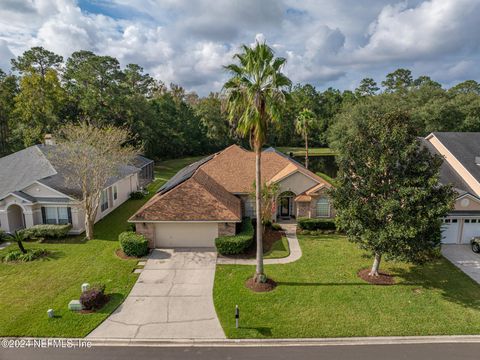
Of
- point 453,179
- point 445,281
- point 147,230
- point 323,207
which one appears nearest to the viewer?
point 445,281

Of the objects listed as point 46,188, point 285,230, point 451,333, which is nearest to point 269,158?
point 285,230

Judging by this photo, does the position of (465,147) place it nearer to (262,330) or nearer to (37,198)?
(262,330)

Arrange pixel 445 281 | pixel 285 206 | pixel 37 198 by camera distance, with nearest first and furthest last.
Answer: pixel 445 281 < pixel 37 198 < pixel 285 206

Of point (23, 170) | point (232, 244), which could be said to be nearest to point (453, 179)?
point (232, 244)

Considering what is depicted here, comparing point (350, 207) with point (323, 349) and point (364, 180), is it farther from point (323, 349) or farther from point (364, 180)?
point (323, 349)

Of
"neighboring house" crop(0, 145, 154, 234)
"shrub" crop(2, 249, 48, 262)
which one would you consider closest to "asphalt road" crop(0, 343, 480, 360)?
"shrub" crop(2, 249, 48, 262)

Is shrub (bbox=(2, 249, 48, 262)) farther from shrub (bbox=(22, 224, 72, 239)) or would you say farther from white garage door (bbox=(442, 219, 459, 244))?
white garage door (bbox=(442, 219, 459, 244))

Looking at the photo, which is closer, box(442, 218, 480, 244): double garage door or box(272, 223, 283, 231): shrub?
box(442, 218, 480, 244): double garage door
